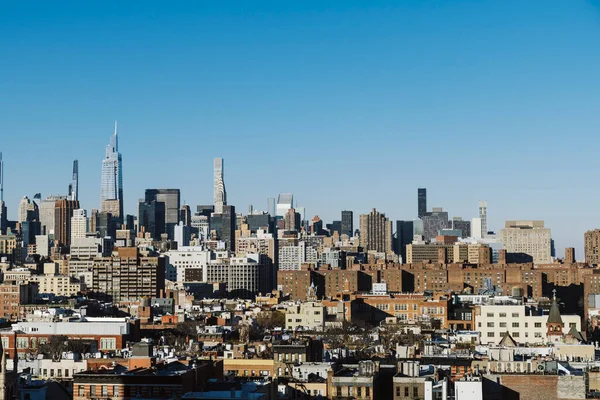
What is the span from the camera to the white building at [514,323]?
118m

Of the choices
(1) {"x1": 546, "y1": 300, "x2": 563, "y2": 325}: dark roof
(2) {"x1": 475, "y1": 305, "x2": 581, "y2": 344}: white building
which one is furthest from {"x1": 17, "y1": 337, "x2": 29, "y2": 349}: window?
(1) {"x1": 546, "y1": 300, "x2": 563, "y2": 325}: dark roof

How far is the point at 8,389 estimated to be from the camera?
174 ft

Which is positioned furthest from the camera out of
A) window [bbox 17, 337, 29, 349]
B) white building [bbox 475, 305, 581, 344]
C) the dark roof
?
white building [bbox 475, 305, 581, 344]

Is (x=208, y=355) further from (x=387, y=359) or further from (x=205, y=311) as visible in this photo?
(x=205, y=311)

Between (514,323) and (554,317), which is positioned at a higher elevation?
(554,317)

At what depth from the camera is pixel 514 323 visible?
11950 cm

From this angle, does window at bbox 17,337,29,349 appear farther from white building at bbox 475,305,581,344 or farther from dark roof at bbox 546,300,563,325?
dark roof at bbox 546,300,563,325

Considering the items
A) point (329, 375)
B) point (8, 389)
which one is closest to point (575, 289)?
point (329, 375)

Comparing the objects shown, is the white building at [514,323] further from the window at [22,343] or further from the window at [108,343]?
the window at [22,343]

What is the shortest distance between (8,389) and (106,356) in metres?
36.8

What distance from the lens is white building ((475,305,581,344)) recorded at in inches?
4658

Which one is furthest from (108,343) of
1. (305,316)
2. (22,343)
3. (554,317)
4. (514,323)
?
(305,316)

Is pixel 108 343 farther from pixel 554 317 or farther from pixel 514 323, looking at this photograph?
pixel 554 317

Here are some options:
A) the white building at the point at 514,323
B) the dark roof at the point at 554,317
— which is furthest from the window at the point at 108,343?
the dark roof at the point at 554,317
